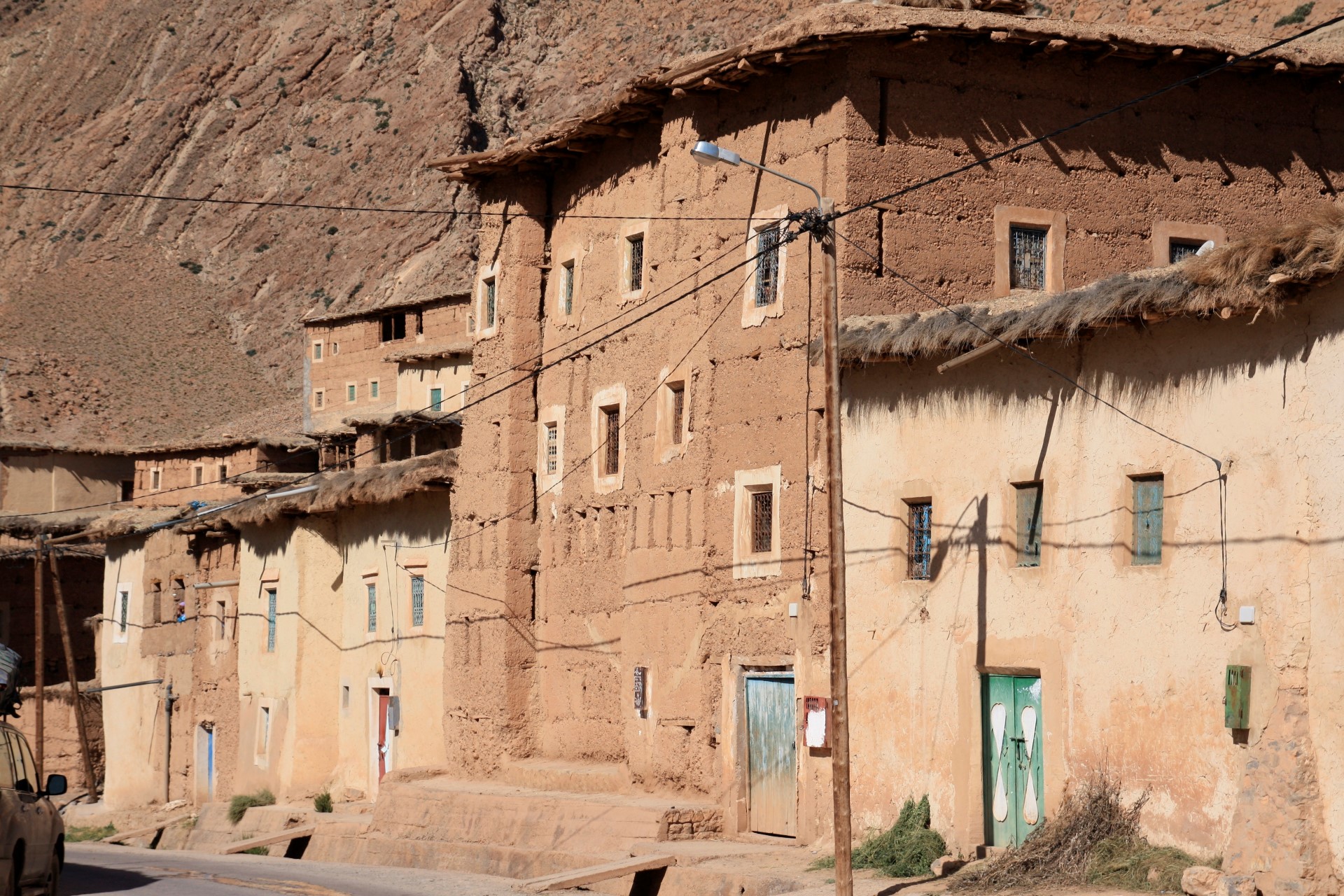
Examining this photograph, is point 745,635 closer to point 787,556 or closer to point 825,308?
point 787,556

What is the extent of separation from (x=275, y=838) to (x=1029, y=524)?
16246 mm

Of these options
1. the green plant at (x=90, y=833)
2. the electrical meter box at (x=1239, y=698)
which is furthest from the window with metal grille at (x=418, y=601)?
the electrical meter box at (x=1239, y=698)

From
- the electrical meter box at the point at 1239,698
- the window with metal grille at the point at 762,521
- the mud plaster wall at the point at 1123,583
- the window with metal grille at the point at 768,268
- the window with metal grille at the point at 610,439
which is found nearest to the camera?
the mud plaster wall at the point at 1123,583

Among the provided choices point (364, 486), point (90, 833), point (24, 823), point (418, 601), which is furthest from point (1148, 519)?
point (90, 833)

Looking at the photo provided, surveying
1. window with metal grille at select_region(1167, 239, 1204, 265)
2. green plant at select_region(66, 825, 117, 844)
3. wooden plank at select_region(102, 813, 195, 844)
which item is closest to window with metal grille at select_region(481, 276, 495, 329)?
window with metal grille at select_region(1167, 239, 1204, 265)

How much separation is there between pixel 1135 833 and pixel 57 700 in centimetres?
3645

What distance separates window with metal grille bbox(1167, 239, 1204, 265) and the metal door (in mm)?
7361

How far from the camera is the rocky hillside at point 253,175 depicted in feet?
295

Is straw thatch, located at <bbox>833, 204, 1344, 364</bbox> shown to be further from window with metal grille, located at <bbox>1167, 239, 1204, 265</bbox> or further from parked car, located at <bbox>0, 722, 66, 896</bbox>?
parked car, located at <bbox>0, 722, 66, 896</bbox>

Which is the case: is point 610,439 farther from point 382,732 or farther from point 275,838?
point 382,732

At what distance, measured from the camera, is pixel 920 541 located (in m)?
20.1

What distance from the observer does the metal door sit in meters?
21.7

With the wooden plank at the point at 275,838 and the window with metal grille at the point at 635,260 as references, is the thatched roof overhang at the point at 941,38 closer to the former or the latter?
the window with metal grille at the point at 635,260

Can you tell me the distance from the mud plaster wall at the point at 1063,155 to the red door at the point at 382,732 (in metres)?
16.2
